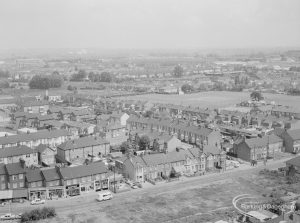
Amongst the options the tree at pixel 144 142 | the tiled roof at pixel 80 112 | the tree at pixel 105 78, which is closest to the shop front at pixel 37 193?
the tree at pixel 144 142

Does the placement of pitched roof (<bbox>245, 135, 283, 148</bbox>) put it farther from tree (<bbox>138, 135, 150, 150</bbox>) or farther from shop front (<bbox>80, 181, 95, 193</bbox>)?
shop front (<bbox>80, 181, 95, 193</bbox>)

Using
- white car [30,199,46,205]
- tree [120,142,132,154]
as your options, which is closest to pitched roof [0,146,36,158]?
white car [30,199,46,205]

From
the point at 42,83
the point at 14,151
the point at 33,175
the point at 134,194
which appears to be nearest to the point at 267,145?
the point at 134,194

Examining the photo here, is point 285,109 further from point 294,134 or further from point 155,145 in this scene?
point 155,145

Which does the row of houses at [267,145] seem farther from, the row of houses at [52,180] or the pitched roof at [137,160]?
the row of houses at [52,180]

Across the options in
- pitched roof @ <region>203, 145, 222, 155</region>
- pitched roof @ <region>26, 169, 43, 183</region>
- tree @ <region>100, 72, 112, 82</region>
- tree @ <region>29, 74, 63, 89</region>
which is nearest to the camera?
pitched roof @ <region>26, 169, 43, 183</region>

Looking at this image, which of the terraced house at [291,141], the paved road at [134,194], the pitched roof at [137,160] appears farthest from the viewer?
the terraced house at [291,141]
